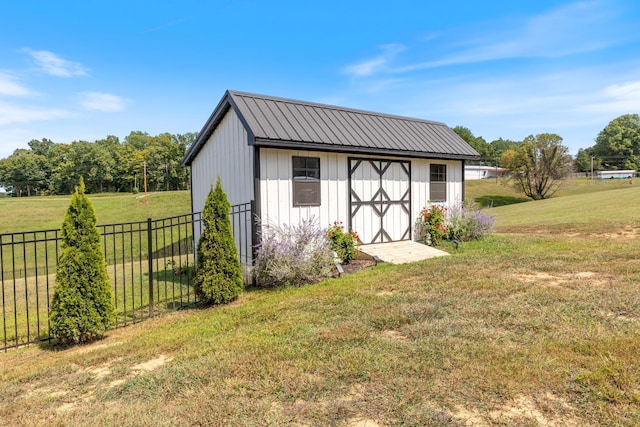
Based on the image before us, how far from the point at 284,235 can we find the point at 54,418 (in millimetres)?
5334

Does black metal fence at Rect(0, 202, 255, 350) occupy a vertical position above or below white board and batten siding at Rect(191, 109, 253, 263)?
below

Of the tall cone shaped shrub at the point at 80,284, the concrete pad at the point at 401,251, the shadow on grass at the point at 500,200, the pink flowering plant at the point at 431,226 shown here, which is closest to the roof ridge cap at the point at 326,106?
the pink flowering plant at the point at 431,226

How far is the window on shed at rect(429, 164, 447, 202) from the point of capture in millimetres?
11320

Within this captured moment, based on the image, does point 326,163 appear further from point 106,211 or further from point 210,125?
point 106,211

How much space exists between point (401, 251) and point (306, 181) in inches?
125

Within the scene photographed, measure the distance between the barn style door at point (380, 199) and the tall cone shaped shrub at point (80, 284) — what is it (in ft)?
19.5

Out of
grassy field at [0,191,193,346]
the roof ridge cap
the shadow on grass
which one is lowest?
grassy field at [0,191,193,346]

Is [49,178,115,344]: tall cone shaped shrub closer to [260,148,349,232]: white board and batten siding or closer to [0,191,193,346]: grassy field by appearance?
[0,191,193,346]: grassy field

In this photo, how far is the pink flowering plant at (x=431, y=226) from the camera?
10.8 meters

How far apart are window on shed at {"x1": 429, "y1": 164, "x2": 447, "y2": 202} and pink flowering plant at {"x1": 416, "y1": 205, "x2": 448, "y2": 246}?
492 millimetres

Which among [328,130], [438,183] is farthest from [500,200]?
[328,130]

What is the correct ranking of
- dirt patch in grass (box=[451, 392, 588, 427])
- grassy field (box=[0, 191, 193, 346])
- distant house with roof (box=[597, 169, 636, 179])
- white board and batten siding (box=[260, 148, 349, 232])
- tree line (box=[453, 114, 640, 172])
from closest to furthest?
dirt patch in grass (box=[451, 392, 588, 427])
white board and batten siding (box=[260, 148, 349, 232])
grassy field (box=[0, 191, 193, 346])
distant house with roof (box=[597, 169, 636, 179])
tree line (box=[453, 114, 640, 172])

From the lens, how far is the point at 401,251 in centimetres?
948

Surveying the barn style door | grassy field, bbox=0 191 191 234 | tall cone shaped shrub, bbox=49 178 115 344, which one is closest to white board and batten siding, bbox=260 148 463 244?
the barn style door
